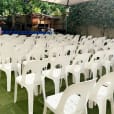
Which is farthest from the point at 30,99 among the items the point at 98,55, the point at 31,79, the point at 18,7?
the point at 18,7

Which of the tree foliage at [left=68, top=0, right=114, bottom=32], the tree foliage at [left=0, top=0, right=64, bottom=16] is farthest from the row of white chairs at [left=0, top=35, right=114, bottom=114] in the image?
the tree foliage at [left=0, top=0, right=64, bottom=16]

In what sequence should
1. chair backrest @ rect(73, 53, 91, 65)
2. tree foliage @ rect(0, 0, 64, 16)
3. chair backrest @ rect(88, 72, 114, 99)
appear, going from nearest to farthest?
chair backrest @ rect(88, 72, 114, 99)
chair backrest @ rect(73, 53, 91, 65)
tree foliage @ rect(0, 0, 64, 16)

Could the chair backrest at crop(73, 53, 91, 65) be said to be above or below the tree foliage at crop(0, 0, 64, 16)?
below

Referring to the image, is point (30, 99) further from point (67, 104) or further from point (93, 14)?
point (93, 14)

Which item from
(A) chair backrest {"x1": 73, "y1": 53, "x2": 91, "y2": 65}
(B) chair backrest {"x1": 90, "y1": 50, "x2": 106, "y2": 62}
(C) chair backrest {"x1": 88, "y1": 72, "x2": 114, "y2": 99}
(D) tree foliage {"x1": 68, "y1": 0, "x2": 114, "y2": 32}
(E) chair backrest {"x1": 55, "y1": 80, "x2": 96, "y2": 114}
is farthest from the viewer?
(D) tree foliage {"x1": 68, "y1": 0, "x2": 114, "y2": 32}

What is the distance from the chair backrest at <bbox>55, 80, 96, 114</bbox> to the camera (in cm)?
195

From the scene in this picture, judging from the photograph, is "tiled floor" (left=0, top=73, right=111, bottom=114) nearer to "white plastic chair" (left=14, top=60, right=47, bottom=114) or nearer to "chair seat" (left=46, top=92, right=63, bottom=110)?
"white plastic chair" (left=14, top=60, right=47, bottom=114)

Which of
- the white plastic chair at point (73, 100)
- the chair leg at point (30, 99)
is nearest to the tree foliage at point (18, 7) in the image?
the chair leg at point (30, 99)

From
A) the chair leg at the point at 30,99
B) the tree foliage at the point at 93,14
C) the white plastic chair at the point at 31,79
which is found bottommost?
the chair leg at the point at 30,99

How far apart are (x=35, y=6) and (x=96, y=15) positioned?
617 centimetres

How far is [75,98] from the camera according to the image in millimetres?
2668

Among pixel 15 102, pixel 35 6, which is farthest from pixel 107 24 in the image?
pixel 15 102

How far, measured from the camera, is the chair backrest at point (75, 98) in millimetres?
1951

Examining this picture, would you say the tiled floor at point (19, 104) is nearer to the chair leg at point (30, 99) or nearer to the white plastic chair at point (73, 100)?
the chair leg at point (30, 99)
